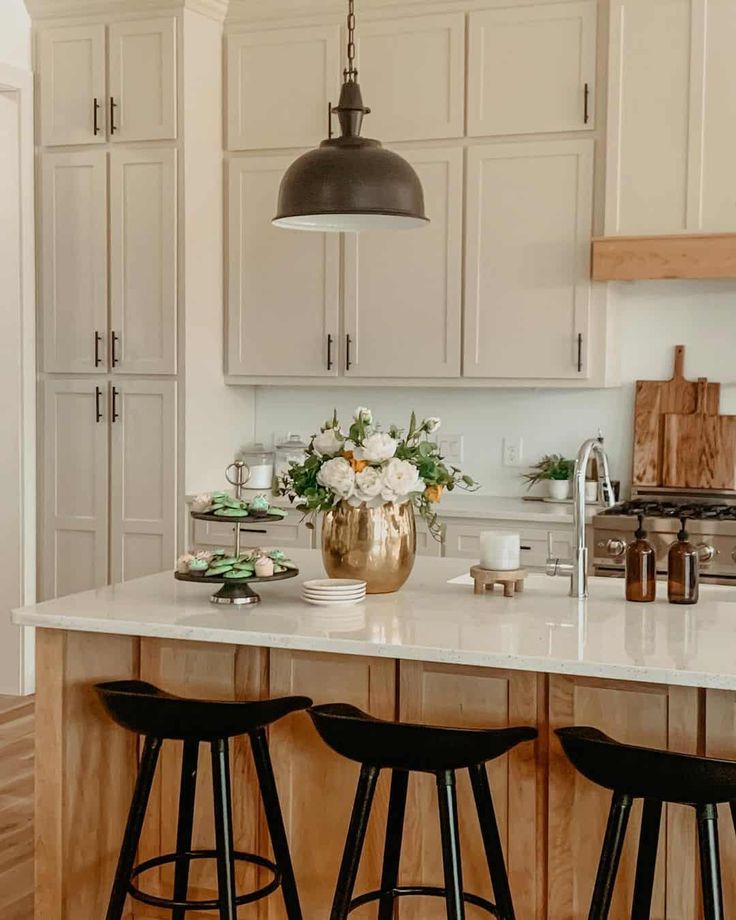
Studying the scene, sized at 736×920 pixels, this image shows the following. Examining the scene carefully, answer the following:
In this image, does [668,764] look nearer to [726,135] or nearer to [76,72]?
[726,135]

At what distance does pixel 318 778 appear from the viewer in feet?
9.74

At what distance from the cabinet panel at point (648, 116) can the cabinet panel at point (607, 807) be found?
2.55m

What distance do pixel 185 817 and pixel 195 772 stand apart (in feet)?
0.40

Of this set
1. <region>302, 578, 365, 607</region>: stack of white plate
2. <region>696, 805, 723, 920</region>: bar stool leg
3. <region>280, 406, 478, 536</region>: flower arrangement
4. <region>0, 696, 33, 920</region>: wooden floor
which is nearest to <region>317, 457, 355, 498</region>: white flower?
<region>280, 406, 478, 536</region>: flower arrangement

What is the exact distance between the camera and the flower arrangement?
10.2 ft

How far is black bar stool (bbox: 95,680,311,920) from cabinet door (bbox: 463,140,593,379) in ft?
8.35

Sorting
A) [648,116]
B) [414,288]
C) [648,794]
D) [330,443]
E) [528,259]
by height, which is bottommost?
[648,794]

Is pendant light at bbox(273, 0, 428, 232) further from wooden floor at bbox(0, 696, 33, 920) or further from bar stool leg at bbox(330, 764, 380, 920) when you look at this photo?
wooden floor at bbox(0, 696, 33, 920)

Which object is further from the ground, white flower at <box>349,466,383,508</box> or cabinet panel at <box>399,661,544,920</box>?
white flower at <box>349,466,383,508</box>

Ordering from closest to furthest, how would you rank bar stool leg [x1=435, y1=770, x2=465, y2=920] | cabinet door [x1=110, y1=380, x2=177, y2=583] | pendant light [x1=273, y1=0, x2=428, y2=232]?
bar stool leg [x1=435, y1=770, x2=465, y2=920] < pendant light [x1=273, y1=0, x2=428, y2=232] < cabinet door [x1=110, y1=380, x2=177, y2=583]

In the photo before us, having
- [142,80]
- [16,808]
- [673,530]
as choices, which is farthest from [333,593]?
[142,80]

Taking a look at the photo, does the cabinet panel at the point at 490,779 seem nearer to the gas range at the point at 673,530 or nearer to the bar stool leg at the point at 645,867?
the bar stool leg at the point at 645,867

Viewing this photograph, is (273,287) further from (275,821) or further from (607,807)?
(607,807)

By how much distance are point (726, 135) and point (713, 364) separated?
0.93 metres
